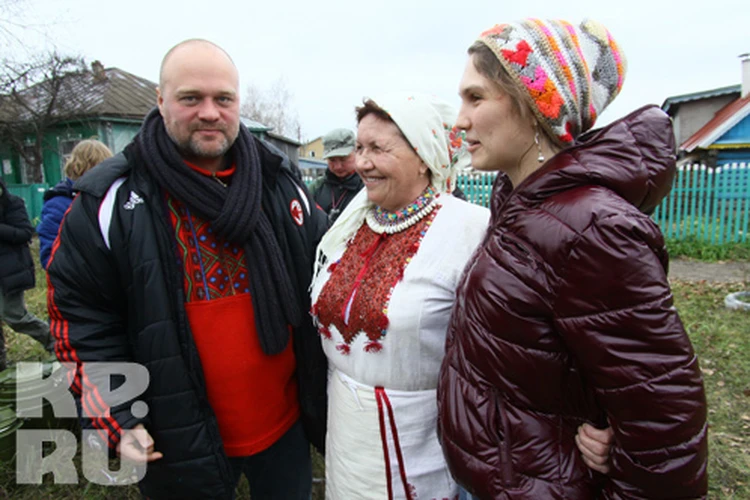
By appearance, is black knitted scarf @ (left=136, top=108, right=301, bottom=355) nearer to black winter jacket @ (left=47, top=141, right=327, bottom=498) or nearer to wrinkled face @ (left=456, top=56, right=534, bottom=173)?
black winter jacket @ (left=47, top=141, right=327, bottom=498)

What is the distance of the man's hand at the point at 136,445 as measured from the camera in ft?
5.17

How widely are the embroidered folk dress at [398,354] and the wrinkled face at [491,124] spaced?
0.49 metres

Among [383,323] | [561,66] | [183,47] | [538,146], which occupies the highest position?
[183,47]

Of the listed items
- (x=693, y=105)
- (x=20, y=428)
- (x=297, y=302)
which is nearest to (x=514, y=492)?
(x=297, y=302)

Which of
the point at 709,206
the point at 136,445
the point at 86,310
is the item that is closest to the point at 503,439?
the point at 136,445

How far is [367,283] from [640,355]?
967mm

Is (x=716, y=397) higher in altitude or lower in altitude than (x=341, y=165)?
lower

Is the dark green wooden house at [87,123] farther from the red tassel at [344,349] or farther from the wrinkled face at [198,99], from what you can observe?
the red tassel at [344,349]

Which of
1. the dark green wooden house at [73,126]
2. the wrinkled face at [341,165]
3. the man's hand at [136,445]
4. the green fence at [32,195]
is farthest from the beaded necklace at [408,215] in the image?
the green fence at [32,195]

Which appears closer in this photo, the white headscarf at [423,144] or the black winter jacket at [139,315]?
the black winter jacket at [139,315]

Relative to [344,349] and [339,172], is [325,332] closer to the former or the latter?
[344,349]

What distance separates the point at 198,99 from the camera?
172cm

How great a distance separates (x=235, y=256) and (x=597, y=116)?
4.39 ft

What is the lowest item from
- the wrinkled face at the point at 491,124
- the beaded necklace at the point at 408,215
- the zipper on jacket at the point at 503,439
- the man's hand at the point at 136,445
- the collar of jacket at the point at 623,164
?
the man's hand at the point at 136,445
